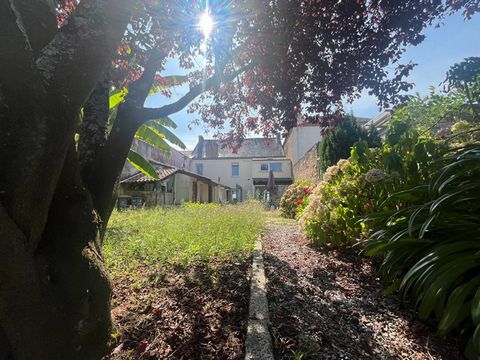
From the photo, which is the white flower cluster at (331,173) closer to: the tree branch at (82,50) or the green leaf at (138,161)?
the tree branch at (82,50)

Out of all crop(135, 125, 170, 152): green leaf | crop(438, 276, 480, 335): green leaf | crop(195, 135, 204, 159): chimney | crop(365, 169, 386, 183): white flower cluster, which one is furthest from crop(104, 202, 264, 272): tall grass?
crop(195, 135, 204, 159): chimney

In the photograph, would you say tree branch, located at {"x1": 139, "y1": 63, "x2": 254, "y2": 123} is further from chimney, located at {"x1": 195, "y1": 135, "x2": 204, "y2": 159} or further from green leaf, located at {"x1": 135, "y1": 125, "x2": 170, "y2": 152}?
chimney, located at {"x1": 195, "y1": 135, "x2": 204, "y2": 159}

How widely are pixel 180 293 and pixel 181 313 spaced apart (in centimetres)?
42

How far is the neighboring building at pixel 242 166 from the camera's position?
31989 millimetres

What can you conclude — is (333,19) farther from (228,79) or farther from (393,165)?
(393,165)

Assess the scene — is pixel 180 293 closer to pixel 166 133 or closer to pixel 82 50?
pixel 82 50

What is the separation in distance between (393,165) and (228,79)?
218cm

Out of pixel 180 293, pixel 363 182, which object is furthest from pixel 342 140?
pixel 180 293

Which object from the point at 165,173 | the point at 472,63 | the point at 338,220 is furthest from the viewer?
the point at 165,173

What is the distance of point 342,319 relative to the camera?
241cm

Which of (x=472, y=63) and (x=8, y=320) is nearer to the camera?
(x=8, y=320)

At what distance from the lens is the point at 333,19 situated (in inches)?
123

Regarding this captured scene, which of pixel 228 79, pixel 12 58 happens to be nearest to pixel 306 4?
pixel 228 79

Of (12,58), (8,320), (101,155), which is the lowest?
(8,320)
